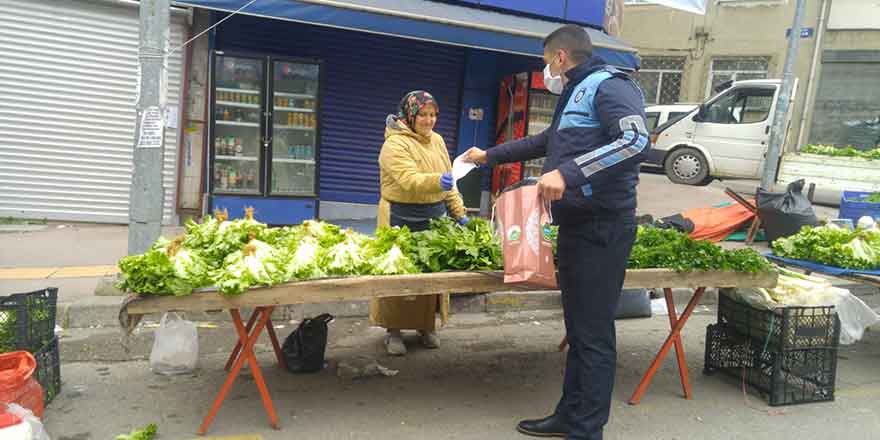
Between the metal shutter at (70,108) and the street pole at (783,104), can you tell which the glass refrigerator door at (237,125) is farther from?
the street pole at (783,104)

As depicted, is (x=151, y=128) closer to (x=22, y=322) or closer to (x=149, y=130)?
(x=149, y=130)

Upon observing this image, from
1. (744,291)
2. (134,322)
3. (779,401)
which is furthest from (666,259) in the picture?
(134,322)

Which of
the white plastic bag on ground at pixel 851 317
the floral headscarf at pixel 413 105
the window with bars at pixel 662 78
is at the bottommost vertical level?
the white plastic bag on ground at pixel 851 317

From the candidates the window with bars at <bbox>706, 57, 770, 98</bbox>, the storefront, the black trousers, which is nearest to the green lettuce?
the black trousers

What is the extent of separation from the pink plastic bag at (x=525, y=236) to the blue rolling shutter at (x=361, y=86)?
5803mm

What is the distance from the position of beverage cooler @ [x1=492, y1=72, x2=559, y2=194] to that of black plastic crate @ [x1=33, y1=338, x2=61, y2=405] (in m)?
6.83

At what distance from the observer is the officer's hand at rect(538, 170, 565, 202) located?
3.14m

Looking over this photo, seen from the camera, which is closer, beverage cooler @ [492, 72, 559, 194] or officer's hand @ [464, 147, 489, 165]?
officer's hand @ [464, 147, 489, 165]

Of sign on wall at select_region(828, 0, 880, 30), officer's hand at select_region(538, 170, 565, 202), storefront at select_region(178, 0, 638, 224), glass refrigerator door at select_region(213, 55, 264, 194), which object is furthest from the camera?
sign on wall at select_region(828, 0, 880, 30)

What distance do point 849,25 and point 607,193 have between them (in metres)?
17.9

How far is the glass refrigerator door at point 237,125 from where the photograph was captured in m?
8.13

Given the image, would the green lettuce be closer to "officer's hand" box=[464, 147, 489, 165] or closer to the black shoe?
"officer's hand" box=[464, 147, 489, 165]

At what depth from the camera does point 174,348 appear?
4.23m

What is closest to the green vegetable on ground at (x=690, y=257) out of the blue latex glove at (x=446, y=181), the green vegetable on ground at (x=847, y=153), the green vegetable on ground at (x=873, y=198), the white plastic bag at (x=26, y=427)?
the blue latex glove at (x=446, y=181)
